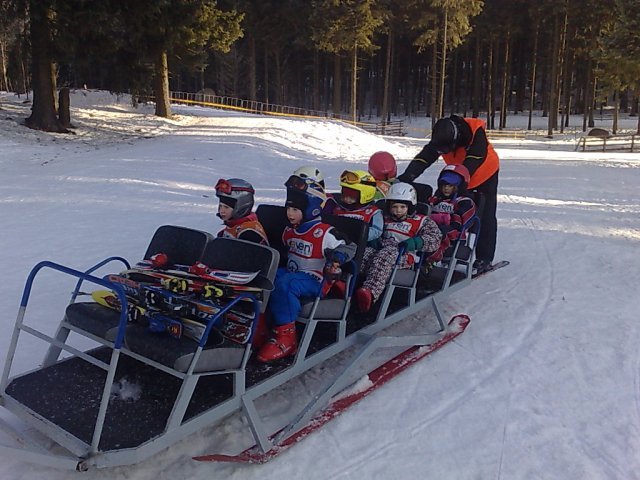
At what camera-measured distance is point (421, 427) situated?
13.6ft

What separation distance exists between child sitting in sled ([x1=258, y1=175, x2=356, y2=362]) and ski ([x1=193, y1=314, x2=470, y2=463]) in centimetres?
54

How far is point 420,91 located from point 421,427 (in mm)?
57041

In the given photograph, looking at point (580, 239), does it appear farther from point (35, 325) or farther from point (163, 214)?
point (35, 325)

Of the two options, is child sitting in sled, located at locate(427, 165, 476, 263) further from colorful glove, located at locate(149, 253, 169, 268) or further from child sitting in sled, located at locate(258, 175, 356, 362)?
colorful glove, located at locate(149, 253, 169, 268)

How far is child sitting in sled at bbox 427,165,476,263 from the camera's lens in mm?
6523

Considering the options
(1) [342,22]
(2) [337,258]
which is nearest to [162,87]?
(1) [342,22]

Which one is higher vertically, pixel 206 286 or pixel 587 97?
pixel 587 97

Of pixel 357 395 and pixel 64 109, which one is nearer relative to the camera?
pixel 357 395

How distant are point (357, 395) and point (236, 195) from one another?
1858mm

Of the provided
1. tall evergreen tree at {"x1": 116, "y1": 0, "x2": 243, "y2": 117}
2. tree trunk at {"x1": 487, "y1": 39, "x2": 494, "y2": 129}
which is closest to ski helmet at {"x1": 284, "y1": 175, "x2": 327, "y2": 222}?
tall evergreen tree at {"x1": 116, "y1": 0, "x2": 243, "y2": 117}

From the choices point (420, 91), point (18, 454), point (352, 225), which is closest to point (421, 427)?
point (352, 225)

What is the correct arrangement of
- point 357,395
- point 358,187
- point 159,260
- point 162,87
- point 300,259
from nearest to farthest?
point 357,395 < point 159,260 < point 300,259 < point 358,187 < point 162,87

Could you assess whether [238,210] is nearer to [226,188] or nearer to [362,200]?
[226,188]

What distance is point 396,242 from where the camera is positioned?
17.9 ft
